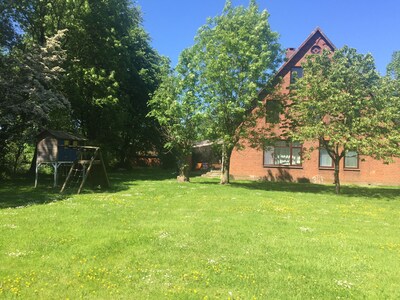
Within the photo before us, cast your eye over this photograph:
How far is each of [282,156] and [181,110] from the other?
36.7 ft

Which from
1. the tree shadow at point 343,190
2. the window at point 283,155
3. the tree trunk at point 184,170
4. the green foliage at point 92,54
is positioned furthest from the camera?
the window at point 283,155

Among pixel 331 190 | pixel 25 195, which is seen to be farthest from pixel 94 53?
pixel 331 190

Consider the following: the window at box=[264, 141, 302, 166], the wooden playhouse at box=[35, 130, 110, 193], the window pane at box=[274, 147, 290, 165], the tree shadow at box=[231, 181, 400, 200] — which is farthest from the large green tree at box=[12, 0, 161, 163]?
the window pane at box=[274, 147, 290, 165]

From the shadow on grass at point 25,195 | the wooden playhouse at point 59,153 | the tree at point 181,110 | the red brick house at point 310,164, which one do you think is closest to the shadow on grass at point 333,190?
the tree at point 181,110

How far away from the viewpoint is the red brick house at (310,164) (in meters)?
30.4

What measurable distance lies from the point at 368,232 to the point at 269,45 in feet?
51.5

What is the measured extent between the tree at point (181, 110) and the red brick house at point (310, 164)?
6181 mm

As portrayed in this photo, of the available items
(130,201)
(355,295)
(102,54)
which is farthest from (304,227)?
(102,54)

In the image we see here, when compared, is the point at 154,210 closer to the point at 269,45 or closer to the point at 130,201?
the point at 130,201

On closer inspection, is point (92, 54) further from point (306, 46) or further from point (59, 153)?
point (306, 46)

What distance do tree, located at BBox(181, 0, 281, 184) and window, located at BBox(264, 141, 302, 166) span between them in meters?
7.45

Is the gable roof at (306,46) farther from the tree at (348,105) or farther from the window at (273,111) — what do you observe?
the tree at (348,105)

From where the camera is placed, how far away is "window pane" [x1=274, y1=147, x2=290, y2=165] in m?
31.1

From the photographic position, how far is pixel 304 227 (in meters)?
11.4
